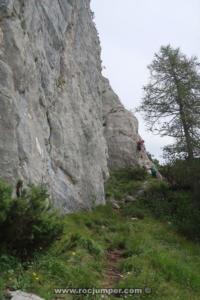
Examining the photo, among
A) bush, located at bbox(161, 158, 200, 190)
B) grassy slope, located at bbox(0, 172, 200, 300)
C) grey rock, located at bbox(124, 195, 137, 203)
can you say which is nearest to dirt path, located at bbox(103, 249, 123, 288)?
grassy slope, located at bbox(0, 172, 200, 300)

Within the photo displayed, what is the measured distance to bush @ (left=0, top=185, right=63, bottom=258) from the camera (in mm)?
7945

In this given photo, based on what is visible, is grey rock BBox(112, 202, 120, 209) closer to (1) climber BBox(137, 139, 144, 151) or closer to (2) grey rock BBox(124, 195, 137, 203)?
(2) grey rock BBox(124, 195, 137, 203)

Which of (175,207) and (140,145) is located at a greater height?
(140,145)

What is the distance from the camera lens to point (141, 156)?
1192 inches

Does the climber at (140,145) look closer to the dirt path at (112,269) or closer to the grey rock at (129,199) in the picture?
the grey rock at (129,199)

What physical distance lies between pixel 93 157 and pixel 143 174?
6.36m

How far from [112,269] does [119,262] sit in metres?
0.63

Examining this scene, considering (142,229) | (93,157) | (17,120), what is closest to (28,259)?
(17,120)

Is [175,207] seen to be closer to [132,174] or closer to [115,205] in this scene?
[115,205]

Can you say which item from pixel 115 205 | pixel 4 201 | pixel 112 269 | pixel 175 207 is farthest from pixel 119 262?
pixel 175 207

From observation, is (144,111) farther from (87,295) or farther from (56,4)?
(87,295)

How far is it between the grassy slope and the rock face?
200 cm

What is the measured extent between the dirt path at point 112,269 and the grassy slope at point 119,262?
128mm

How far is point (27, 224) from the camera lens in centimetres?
819
